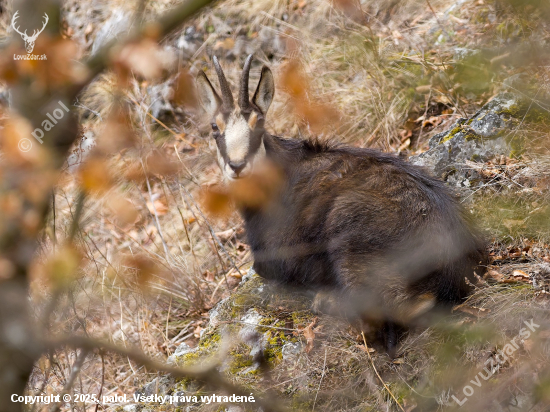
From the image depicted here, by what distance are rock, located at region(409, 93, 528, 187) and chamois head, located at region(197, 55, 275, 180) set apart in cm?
192

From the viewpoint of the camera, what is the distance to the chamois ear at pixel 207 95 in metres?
4.67

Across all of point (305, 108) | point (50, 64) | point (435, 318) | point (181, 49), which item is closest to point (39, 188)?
point (50, 64)

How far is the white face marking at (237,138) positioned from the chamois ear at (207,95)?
321mm

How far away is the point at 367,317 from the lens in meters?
3.83

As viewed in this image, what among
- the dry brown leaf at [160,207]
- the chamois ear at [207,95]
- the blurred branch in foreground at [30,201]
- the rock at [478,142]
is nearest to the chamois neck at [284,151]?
the chamois ear at [207,95]

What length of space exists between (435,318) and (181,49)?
7450mm


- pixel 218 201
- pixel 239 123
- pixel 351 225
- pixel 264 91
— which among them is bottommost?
pixel 218 201

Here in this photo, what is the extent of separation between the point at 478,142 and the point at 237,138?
2488mm

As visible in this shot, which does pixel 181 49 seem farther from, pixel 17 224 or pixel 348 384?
pixel 17 224

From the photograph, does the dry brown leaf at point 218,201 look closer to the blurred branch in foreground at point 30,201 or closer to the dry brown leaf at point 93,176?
the dry brown leaf at point 93,176

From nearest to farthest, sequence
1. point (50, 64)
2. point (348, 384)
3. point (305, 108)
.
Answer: point (50, 64) < point (348, 384) < point (305, 108)

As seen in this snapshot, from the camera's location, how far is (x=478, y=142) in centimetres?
A: 511

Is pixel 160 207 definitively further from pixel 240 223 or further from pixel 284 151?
pixel 284 151

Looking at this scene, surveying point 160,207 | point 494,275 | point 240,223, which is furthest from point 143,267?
point 494,275
